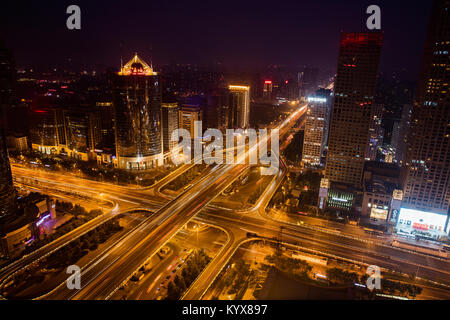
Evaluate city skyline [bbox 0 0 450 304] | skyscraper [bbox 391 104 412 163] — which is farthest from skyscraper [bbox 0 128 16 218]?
skyscraper [bbox 391 104 412 163]

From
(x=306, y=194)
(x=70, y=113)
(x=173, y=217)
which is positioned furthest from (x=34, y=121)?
(x=306, y=194)

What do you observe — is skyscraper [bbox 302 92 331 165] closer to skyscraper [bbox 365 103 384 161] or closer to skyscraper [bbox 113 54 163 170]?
skyscraper [bbox 365 103 384 161]

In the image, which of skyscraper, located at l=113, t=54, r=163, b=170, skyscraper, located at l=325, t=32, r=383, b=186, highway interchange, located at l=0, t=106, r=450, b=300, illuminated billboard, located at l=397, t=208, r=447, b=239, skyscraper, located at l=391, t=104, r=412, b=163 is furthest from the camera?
skyscraper, located at l=391, t=104, r=412, b=163

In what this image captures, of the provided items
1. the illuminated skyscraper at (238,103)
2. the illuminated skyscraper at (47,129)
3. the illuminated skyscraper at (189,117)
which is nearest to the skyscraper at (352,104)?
the illuminated skyscraper at (189,117)

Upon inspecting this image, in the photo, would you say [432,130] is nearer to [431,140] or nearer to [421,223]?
[431,140]

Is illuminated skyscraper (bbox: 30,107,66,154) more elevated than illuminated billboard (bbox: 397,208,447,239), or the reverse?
illuminated skyscraper (bbox: 30,107,66,154)

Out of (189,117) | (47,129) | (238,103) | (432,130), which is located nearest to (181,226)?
(432,130)

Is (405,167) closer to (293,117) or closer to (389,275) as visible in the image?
(389,275)
